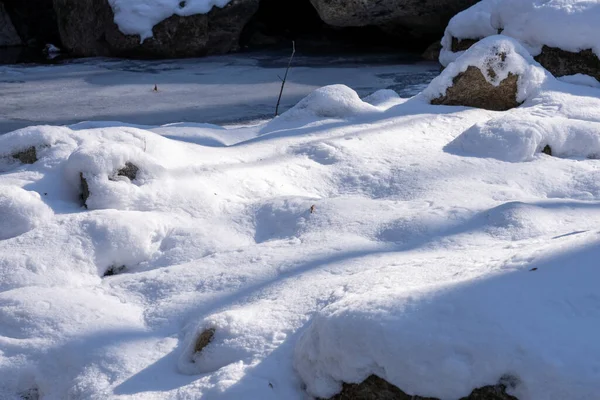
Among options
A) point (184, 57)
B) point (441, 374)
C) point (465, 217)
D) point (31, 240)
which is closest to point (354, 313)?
point (441, 374)

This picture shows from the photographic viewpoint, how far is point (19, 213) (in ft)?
9.46

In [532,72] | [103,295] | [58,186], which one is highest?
[532,72]

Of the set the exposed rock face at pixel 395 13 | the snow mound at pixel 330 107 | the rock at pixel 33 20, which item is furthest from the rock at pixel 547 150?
the rock at pixel 33 20

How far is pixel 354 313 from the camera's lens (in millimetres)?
1838

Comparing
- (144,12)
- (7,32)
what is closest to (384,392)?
(144,12)

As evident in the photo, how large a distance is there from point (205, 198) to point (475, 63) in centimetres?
223

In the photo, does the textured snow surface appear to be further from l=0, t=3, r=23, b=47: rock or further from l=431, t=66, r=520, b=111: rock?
l=0, t=3, r=23, b=47: rock

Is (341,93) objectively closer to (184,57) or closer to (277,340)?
(277,340)

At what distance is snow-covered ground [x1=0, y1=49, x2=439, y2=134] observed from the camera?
19.4 feet

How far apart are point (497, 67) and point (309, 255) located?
246 centimetres

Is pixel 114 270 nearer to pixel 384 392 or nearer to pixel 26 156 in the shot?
pixel 26 156

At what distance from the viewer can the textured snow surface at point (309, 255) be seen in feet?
5.72

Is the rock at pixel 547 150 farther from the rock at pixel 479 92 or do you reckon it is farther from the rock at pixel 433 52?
the rock at pixel 433 52

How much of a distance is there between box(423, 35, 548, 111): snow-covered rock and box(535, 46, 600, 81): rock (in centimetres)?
80
